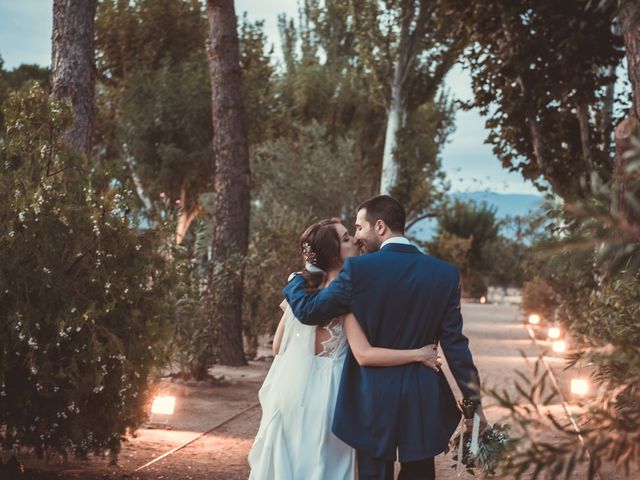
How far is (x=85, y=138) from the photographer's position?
997 centimetres

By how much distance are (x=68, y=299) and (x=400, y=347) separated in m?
2.79

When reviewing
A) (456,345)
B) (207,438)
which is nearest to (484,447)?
(456,345)

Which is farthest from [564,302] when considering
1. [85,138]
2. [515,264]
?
[515,264]

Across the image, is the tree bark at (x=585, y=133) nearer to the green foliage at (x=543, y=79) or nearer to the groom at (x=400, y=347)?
the green foliage at (x=543, y=79)

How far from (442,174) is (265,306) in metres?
23.7

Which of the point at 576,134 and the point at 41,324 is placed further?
the point at 576,134

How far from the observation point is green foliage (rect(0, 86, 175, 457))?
19.9 feet

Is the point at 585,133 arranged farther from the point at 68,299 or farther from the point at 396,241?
the point at 396,241

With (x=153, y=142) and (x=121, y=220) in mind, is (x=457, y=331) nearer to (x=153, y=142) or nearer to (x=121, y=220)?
(x=121, y=220)

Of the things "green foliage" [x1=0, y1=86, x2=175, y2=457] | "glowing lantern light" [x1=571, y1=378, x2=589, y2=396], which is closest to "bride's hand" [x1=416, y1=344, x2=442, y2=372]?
"green foliage" [x1=0, y1=86, x2=175, y2=457]

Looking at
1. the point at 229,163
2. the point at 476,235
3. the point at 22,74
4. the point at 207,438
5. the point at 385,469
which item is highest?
the point at 22,74

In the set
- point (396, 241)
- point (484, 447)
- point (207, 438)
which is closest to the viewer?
point (484, 447)

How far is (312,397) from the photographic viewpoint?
4906mm

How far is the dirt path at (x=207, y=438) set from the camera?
7.24 metres
